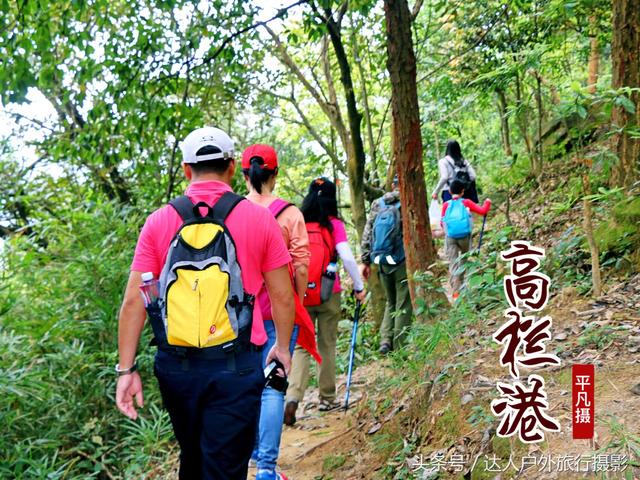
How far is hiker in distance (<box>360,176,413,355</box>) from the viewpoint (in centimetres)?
731

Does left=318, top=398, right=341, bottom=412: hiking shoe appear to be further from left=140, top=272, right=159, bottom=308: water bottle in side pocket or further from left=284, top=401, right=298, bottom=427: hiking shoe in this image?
left=140, top=272, right=159, bottom=308: water bottle in side pocket

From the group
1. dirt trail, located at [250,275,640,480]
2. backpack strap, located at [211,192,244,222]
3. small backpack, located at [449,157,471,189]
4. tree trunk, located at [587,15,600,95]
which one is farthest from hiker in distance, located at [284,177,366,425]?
tree trunk, located at [587,15,600,95]

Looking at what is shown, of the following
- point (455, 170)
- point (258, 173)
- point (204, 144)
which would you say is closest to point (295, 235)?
point (258, 173)

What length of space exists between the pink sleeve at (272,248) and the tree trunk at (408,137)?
2.56 meters

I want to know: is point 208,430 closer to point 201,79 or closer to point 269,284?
point 269,284

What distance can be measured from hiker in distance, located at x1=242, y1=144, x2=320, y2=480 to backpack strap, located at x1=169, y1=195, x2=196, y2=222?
1135 millimetres

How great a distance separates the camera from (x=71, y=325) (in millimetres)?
6461

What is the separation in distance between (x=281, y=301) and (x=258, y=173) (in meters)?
1.62

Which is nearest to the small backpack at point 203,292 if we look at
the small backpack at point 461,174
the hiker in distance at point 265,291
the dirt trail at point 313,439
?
the hiker in distance at point 265,291

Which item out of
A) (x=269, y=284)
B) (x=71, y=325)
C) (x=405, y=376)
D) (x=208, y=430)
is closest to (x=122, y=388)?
(x=208, y=430)

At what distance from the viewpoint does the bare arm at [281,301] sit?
10.4ft

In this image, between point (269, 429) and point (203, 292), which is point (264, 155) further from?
point (203, 292)

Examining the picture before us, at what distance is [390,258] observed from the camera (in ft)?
23.9

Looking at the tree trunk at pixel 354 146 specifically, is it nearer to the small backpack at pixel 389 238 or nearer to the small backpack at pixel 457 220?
the small backpack at pixel 457 220
